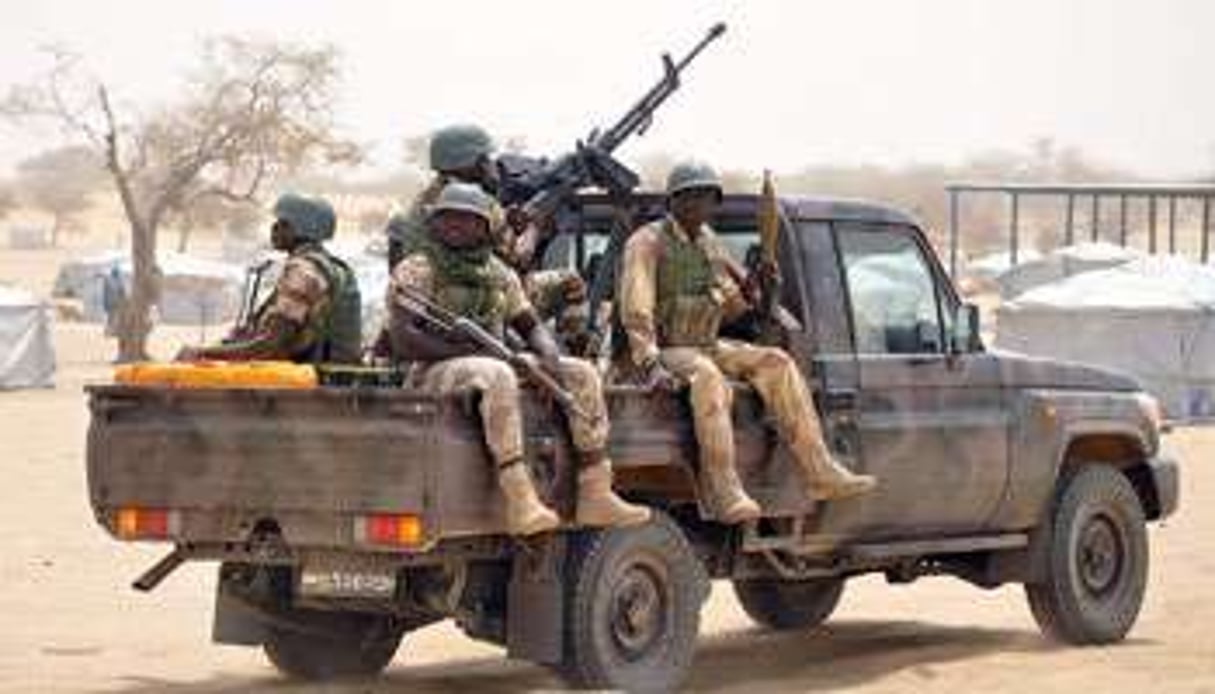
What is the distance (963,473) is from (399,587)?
2940 mm

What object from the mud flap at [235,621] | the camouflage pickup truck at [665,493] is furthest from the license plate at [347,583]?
→ the mud flap at [235,621]

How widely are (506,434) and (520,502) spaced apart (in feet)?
0.76

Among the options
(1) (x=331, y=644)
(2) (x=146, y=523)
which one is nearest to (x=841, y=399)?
(1) (x=331, y=644)

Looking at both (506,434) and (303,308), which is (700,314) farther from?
(506,434)

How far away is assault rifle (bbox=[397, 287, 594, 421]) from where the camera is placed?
32.9ft

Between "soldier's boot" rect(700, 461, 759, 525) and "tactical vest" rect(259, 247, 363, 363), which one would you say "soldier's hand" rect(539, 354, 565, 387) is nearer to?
"soldier's boot" rect(700, 461, 759, 525)

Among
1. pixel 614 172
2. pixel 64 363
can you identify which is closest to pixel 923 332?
pixel 614 172

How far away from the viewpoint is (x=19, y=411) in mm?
34875

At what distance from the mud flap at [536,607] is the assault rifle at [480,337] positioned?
0.55 meters

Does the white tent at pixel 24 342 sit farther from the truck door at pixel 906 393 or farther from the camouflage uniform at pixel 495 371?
the camouflage uniform at pixel 495 371

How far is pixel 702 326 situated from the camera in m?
11.2

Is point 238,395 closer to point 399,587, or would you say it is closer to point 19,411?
point 399,587

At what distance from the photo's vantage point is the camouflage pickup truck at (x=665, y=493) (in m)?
9.89

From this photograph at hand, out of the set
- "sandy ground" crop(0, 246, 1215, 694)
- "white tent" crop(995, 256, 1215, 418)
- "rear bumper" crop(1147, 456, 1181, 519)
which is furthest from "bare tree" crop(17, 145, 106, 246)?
"rear bumper" crop(1147, 456, 1181, 519)
